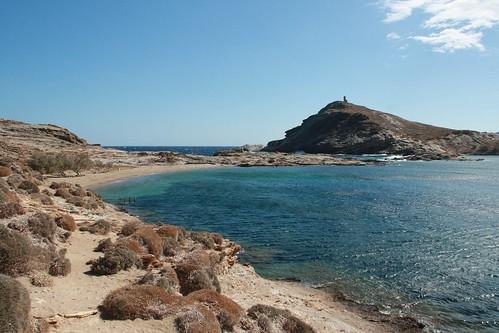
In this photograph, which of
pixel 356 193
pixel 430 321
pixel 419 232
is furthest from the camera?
pixel 356 193

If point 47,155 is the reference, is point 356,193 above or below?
below

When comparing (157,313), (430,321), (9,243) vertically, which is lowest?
(430,321)

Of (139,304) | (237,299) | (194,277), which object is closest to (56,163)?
(194,277)

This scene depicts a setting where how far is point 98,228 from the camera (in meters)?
24.8

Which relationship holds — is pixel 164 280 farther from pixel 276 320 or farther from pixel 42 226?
pixel 42 226

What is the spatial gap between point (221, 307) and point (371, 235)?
81.8ft

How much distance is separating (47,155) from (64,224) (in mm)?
57577

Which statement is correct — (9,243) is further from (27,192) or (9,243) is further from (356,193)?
(356,193)

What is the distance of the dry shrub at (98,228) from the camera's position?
80.6 feet

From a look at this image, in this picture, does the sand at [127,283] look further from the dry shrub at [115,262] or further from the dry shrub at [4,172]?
the dry shrub at [4,172]

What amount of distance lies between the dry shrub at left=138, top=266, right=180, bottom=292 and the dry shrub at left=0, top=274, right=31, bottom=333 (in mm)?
5748

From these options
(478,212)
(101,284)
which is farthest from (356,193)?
(101,284)

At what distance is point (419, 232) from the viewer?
3731 cm

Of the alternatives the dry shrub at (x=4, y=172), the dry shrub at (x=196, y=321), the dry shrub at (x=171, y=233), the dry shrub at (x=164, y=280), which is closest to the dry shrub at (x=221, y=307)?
the dry shrub at (x=196, y=321)
